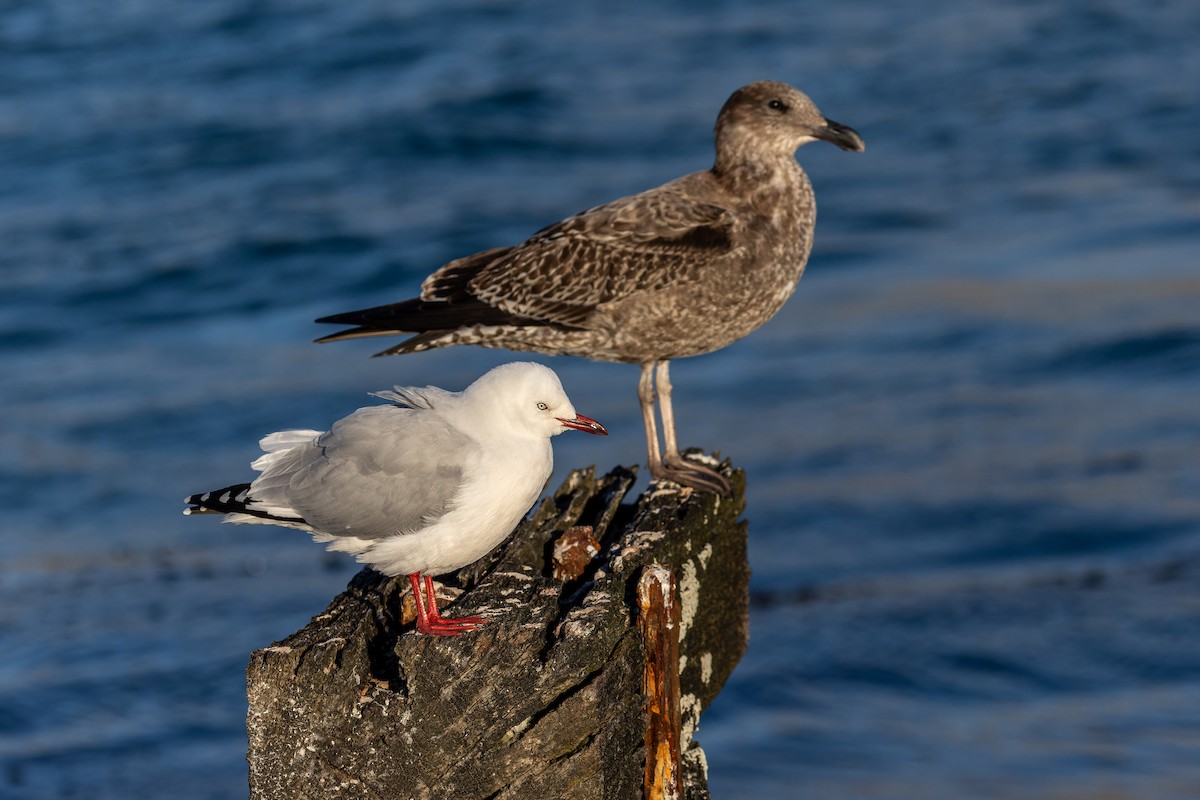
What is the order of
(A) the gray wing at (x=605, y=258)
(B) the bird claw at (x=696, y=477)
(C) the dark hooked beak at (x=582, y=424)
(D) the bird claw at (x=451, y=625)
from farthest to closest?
(A) the gray wing at (x=605, y=258) < (B) the bird claw at (x=696, y=477) < (C) the dark hooked beak at (x=582, y=424) < (D) the bird claw at (x=451, y=625)

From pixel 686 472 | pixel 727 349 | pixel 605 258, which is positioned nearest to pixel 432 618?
pixel 686 472

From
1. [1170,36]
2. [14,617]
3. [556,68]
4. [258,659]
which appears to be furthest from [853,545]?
[1170,36]

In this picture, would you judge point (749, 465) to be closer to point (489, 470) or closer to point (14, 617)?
point (14, 617)

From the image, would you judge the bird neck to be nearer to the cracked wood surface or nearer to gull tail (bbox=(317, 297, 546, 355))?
gull tail (bbox=(317, 297, 546, 355))

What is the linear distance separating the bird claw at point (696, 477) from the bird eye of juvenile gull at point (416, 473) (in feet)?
2.31

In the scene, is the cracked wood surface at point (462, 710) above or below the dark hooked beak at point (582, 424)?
below

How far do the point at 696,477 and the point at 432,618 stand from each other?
1757 millimetres

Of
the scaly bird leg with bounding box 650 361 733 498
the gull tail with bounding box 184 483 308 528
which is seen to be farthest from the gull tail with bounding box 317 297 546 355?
the gull tail with bounding box 184 483 308 528

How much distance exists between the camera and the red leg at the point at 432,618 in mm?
3941

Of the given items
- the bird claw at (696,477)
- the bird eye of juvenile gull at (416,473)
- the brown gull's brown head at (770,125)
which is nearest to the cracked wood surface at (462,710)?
the bird eye of juvenile gull at (416,473)

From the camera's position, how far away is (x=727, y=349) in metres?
13.8

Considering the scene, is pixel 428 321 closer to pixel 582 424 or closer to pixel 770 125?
pixel 770 125

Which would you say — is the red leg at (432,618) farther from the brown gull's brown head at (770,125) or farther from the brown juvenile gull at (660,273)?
the brown gull's brown head at (770,125)

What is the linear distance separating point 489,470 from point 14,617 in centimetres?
655
